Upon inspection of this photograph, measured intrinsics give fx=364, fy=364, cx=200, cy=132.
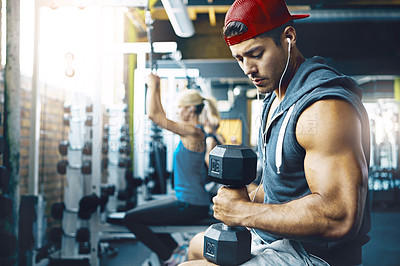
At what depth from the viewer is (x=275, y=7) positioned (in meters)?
0.99

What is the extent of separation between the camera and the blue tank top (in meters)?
2.45

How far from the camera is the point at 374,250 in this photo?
340 cm

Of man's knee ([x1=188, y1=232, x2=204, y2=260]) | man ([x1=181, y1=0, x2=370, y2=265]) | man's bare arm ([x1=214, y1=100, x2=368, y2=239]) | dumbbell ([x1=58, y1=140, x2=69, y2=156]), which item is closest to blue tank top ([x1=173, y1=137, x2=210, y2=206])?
dumbbell ([x1=58, y1=140, x2=69, y2=156])

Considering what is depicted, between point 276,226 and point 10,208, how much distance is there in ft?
5.29

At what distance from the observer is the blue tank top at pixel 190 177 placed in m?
Answer: 2.45

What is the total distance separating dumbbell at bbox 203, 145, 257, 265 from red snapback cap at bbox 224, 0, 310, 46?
1.05 ft

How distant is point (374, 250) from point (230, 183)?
3.13 metres

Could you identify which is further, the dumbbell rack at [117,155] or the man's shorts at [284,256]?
the dumbbell rack at [117,155]

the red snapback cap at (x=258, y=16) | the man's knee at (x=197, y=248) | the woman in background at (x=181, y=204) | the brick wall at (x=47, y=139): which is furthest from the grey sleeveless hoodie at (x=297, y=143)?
the brick wall at (x=47, y=139)

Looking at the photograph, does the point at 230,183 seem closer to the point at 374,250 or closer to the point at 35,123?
the point at 35,123

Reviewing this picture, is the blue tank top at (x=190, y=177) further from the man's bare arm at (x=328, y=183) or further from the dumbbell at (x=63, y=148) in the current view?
the man's bare arm at (x=328, y=183)

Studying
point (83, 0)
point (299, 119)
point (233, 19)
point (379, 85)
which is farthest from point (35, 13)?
point (379, 85)

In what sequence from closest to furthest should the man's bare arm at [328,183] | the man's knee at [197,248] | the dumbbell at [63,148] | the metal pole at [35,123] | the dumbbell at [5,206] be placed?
the man's bare arm at [328,183]
the man's knee at [197,248]
the dumbbell at [5,206]
the metal pole at [35,123]
the dumbbell at [63,148]

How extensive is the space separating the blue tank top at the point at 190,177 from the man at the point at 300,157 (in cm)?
→ 135
